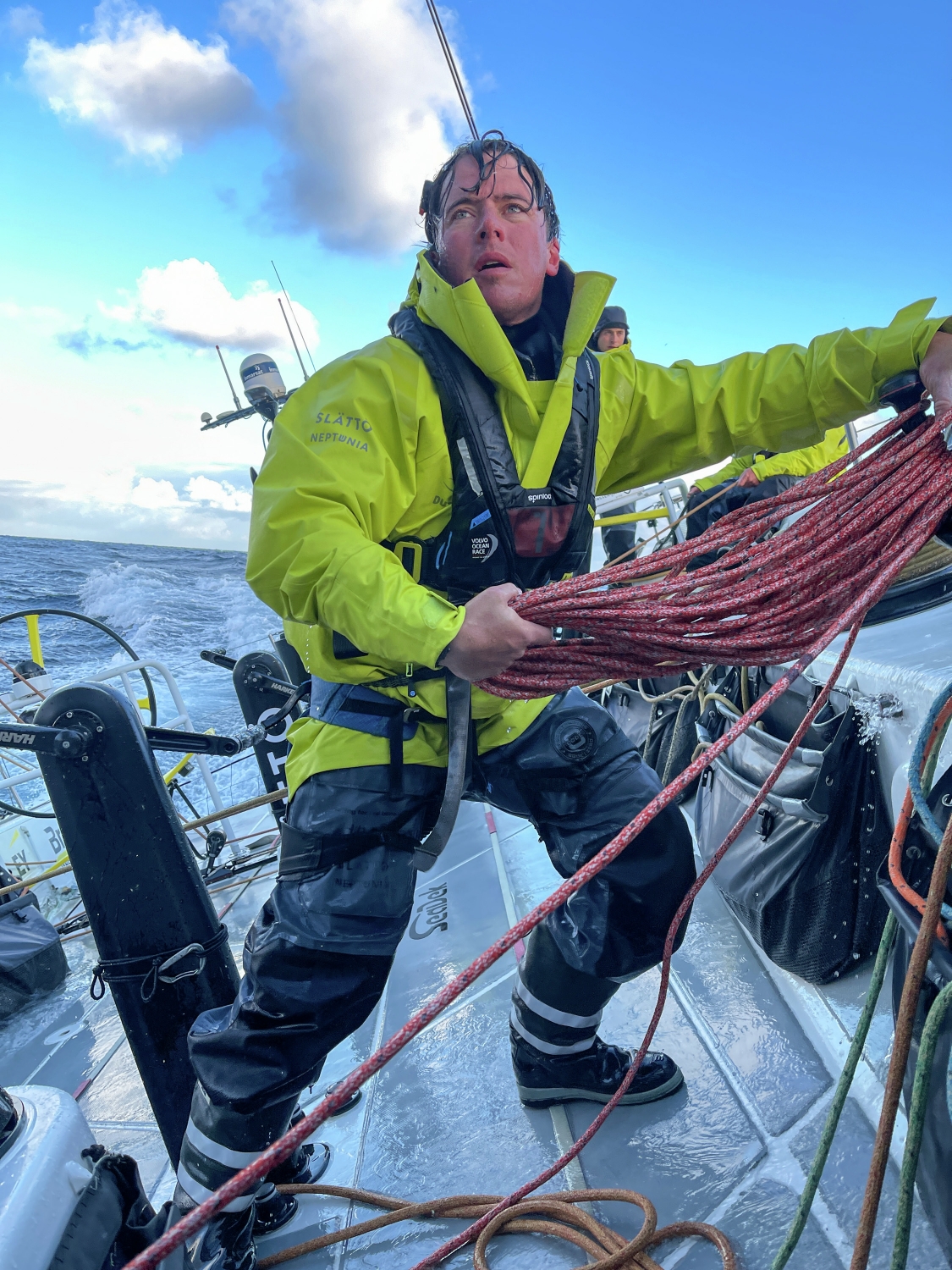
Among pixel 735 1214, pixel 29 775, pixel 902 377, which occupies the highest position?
pixel 902 377

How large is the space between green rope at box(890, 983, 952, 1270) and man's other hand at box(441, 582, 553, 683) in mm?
728

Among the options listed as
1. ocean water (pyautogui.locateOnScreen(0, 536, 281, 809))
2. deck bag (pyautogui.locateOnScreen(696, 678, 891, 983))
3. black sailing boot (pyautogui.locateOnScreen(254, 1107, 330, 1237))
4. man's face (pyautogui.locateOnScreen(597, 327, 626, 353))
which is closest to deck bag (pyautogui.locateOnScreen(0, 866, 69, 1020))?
black sailing boot (pyautogui.locateOnScreen(254, 1107, 330, 1237))

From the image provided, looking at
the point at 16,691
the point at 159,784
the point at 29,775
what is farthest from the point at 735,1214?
the point at 16,691

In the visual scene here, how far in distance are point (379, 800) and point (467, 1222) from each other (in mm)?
869

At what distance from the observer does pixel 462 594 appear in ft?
5.73

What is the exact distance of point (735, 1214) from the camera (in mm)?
1503

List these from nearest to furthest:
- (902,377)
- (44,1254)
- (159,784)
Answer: (44,1254), (902,377), (159,784)

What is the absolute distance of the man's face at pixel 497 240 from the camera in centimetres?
175

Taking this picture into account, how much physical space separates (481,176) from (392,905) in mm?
1561

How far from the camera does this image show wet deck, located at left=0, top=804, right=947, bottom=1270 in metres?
1.52

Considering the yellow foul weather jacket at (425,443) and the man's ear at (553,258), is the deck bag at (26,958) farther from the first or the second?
the man's ear at (553,258)

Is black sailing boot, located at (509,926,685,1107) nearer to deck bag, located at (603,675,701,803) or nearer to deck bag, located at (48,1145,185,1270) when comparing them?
deck bag, located at (48,1145,185,1270)

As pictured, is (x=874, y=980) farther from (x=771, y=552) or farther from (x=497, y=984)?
(x=497, y=984)

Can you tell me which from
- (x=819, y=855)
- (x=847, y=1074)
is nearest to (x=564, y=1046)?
(x=819, y=855)
